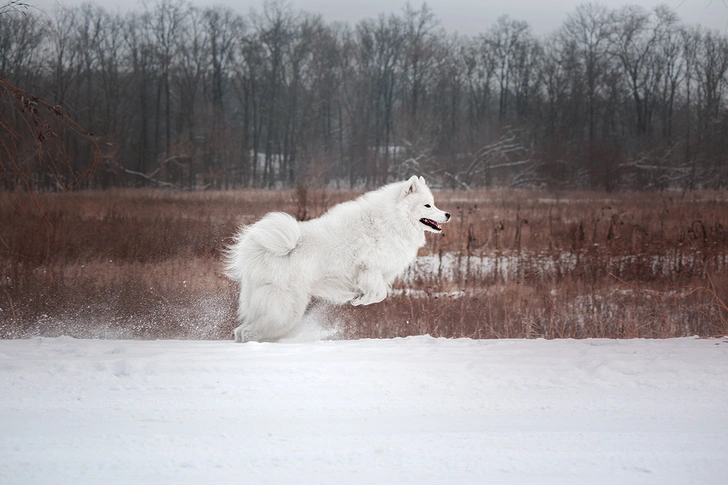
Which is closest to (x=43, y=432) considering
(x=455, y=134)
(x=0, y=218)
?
(x=0, y=218)

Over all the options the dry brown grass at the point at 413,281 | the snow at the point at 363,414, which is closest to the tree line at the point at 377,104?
the dry brown grass at the point at 413,281

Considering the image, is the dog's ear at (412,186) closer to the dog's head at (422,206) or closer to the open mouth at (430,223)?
the dog's head at (422,206)

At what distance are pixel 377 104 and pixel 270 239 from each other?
31.3 m

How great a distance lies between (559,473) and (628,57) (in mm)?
40306

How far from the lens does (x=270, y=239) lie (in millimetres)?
6875

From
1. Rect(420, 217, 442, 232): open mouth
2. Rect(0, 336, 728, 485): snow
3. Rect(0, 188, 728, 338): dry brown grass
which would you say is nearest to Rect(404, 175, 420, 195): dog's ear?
Rect(420, 217, 442, 232): open mouth

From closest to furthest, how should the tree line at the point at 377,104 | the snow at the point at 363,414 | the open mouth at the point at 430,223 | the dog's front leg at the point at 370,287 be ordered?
the snow at the point at 363,414, the dog's front leg at the point at 370,287, the open mouth at the point at 430,223, the tree line at the point at 377,104

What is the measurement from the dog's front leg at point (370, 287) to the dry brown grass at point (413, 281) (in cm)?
204

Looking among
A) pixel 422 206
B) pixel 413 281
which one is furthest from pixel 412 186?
pixel 413 281

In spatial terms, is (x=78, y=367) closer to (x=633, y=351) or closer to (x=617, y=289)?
(x=633, y=351)

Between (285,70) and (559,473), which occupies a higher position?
(285,70)

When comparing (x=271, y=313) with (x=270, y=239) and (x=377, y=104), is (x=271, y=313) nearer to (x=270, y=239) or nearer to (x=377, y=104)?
(x=270, y=239)

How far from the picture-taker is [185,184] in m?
31.4

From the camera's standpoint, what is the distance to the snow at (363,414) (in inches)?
141
